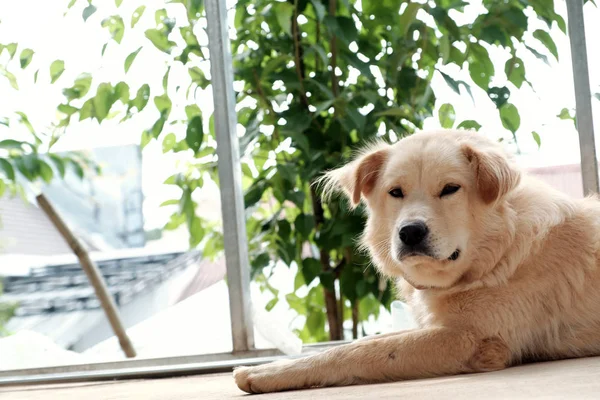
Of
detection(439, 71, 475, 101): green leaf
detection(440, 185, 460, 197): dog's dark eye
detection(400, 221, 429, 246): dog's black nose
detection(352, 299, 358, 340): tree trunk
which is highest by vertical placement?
detection(439, 71, 475, 101): green leaf

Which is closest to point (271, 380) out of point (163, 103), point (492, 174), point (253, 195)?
point (492, 174)

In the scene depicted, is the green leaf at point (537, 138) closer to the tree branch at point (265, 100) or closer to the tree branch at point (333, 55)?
the tree branch at point (333, 55)

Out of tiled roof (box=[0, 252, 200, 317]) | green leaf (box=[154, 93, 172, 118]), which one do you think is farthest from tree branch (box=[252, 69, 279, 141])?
tiled roof (box=[0, 252, 200, 317])

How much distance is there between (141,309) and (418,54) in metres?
1.83

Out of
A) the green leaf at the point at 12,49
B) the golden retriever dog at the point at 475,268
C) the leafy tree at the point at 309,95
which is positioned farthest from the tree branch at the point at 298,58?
the green leaf at the point at 12,49

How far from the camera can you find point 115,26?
314 cm

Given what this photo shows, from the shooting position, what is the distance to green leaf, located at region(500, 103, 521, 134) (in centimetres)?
285

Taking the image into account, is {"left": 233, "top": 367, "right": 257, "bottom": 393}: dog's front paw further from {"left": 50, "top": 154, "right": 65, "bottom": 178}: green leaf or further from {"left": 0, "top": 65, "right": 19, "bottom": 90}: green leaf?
{"left": 0, "top": 65, "right": 19, "bottom": 90}: green leaf

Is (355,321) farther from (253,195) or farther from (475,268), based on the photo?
(475,268)

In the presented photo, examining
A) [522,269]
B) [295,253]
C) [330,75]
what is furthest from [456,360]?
[330,75]

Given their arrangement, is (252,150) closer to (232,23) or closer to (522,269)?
(232,23)

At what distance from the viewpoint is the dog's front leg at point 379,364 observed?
1.69 metres

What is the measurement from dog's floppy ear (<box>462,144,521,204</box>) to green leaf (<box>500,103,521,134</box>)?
1023 millimetres

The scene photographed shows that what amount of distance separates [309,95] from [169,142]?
66 centimetres
